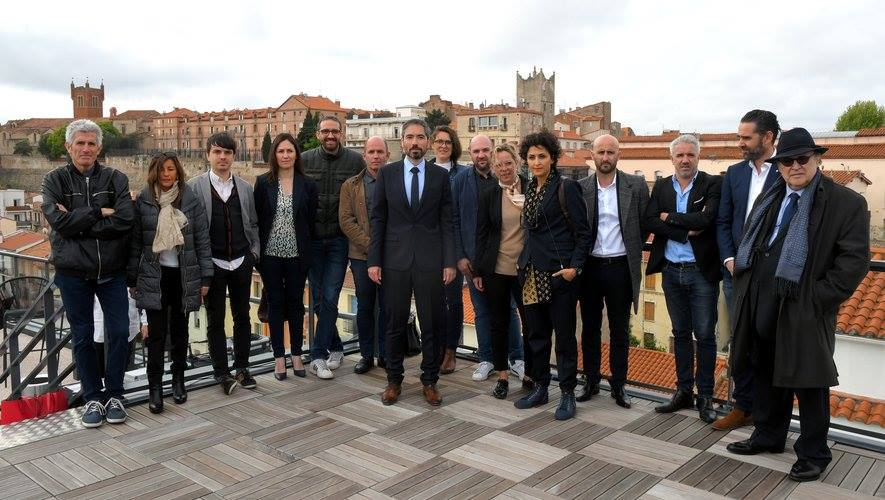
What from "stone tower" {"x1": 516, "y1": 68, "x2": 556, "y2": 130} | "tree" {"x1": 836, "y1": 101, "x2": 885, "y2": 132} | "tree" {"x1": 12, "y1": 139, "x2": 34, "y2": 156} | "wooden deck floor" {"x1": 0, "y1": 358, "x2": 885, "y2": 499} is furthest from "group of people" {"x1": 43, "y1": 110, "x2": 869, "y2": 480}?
"tree" {"x1": 12, "y1": 139, "x2": 34, "y2": 156}

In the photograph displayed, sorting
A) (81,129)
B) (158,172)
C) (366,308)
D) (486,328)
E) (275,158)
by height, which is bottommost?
(486,328)

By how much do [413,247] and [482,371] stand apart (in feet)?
3.74

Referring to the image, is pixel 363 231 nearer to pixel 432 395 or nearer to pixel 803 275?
pixel 432 395

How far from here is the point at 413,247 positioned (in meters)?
4.50

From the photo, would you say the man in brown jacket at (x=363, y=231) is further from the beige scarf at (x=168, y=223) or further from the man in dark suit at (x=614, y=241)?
the man in dark suit at (x=614, y=241)

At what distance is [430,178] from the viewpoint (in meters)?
4.52

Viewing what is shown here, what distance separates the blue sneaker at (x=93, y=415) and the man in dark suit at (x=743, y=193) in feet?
11.9

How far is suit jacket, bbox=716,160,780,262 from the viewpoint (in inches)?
151

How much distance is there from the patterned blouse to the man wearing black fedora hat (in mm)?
2921

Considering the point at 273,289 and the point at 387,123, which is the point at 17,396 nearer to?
the point at 273,289

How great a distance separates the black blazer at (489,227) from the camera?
14.8 ft

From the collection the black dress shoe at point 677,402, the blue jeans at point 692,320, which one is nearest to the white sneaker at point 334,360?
the black dress shoe at point 677,402

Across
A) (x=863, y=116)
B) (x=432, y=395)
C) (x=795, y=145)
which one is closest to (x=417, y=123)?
(x=432, y=395)

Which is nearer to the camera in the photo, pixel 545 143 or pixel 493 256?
pixel 545 143
